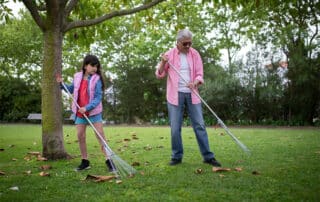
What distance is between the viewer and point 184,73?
590 cm

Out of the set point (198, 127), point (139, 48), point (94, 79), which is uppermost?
point (139, 48)

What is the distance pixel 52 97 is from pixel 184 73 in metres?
2.43

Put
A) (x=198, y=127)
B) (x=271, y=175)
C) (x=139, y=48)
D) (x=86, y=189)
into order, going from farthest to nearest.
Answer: (x=139, y=48)
(x=198, y=127)
(x=271, y=175)
(x=86, y=189)

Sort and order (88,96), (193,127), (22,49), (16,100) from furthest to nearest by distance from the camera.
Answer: (22,49) < (16,100) < (193,127) < (88,96)

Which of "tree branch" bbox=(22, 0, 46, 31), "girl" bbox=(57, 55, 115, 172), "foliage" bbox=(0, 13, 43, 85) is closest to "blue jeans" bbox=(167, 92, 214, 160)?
"girl" bbox=(57, 55, 115, 172)

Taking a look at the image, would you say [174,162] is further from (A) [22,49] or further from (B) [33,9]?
(A) [22,49]

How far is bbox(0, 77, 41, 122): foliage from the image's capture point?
27.7m

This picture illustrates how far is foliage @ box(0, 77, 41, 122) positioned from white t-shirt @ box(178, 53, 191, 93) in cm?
2382

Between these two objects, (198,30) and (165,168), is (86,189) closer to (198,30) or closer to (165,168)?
(165,168)

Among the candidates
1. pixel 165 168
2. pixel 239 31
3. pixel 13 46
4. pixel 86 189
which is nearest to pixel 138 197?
pixel 86 189

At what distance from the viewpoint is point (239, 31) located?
24.5 m

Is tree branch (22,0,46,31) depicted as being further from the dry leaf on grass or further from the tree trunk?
the dry leaf on grass

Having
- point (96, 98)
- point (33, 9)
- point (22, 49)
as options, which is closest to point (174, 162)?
point (96, 98)

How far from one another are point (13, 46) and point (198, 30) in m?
14.7
